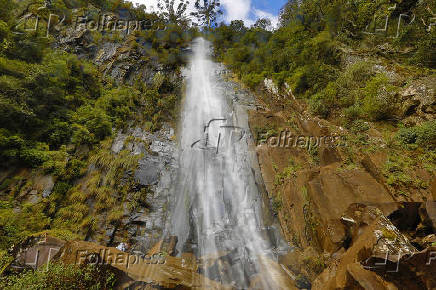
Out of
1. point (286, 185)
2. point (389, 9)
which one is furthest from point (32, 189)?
point (389, 9)

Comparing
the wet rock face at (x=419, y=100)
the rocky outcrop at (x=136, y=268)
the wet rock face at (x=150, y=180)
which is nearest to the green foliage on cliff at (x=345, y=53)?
the wet rock face at (x=419, y=100)

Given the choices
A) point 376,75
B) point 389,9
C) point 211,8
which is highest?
point 211,8

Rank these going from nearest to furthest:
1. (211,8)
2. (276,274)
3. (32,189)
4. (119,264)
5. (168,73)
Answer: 1. (119,264)
2. (276,274)
3. (32,189)
4. (168,73)
5. (211,8)

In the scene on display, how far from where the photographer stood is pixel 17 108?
8578 millimetres

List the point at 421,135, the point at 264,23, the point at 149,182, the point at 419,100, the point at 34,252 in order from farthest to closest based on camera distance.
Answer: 1. the point at 264,23
2. the point at 149,182
3. the point at 419,100
4. the point at 421,135
5. the point at 34,252

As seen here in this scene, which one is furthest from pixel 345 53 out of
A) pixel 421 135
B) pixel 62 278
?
pixel 62 278

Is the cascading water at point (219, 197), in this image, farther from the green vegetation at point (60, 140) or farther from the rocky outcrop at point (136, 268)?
the green vegetation at point (60, 140)

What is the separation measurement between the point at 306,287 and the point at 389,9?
1515 cm

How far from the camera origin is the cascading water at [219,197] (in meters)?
7.79

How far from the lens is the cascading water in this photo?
779 cm

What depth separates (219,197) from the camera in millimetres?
10180

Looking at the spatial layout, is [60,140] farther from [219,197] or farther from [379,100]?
[379,100]

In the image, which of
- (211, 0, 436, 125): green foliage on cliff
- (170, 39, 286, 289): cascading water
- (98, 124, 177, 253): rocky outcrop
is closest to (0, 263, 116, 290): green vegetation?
(98, 124, 177, 253): rocky outcrop

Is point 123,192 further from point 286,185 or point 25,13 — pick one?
point 25,13
